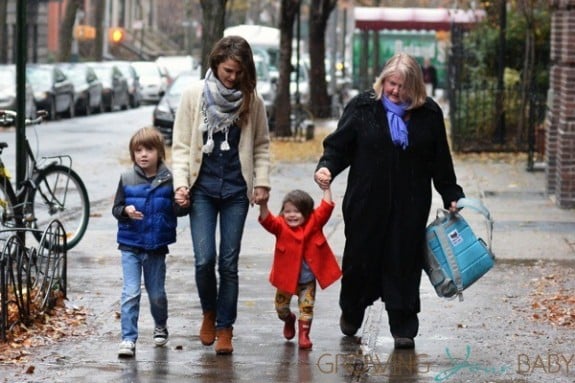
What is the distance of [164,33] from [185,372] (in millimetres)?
92140

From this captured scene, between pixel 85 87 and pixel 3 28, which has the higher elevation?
pixel 3 28

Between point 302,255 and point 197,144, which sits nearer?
point 197,144

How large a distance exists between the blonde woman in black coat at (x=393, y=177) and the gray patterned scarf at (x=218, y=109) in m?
0.58

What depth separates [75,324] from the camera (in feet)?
29.3

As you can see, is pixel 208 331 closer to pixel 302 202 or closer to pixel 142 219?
pixel 142 219

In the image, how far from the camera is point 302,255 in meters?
8.13

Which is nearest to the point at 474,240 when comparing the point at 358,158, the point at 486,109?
the point at 358,158

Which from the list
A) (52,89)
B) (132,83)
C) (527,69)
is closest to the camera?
(527,69)

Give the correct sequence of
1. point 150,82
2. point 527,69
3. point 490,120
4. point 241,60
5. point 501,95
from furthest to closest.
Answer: point 150,82
point 490,120
point 527,69
point 501,95
point 241,60

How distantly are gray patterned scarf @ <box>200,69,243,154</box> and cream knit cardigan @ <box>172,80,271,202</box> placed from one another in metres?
0.05

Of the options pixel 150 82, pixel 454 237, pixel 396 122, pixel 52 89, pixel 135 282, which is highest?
pixel 396 122

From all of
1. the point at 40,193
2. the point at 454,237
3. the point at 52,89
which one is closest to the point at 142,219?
the point at 454,237

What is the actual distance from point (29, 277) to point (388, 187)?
2.28 m

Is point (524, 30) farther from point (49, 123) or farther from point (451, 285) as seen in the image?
point (451, 285)
